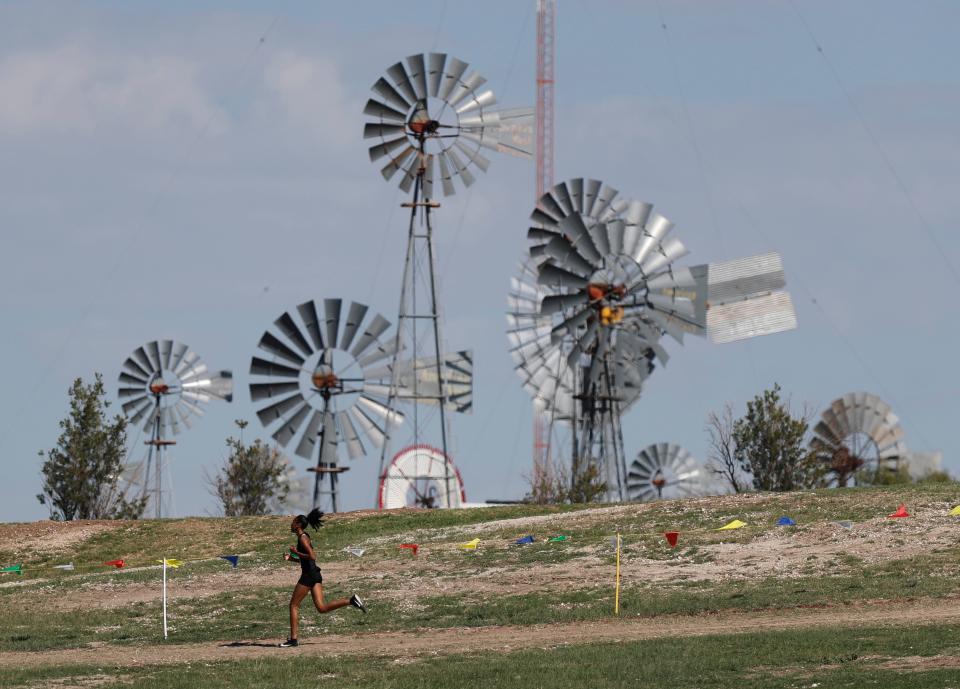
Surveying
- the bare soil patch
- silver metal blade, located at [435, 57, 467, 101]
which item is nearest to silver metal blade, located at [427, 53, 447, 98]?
silver metal blade, located at [435, 57, 467, 101]

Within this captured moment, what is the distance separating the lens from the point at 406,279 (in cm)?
6438

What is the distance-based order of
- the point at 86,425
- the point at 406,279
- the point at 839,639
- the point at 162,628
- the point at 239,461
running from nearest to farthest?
the point at 839,639
the point at 162,628
the point at 406,279
the point at 86,425
the point at 239,461

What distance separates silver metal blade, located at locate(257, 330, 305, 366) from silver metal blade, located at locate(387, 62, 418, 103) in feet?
36.6

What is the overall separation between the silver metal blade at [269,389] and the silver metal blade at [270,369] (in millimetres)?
406

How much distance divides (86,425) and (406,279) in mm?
16640

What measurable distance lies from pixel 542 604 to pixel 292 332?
118ft

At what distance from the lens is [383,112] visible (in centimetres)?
6575

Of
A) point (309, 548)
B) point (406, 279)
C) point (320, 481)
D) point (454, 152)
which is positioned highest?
point (454, 152)

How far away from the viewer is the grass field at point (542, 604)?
24.7 m

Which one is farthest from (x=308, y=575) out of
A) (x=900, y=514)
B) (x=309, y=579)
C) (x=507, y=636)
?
(x=900, y=514)

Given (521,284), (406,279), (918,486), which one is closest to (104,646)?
(918,486)

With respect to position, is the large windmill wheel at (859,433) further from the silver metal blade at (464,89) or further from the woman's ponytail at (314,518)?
the woman's ponytail at (314,518)

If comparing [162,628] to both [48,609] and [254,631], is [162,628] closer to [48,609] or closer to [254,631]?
[254,631]

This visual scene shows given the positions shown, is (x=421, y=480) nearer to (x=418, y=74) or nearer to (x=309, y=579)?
(x=418, y=74)
